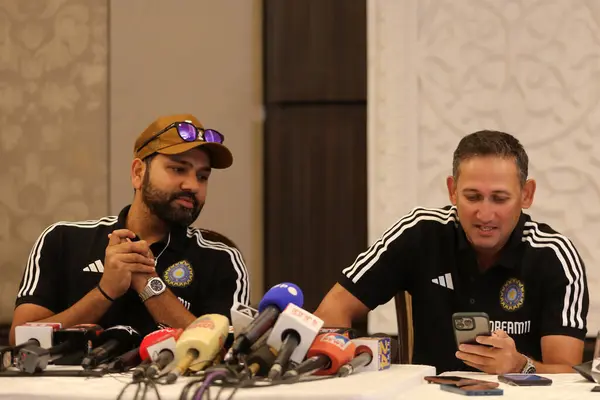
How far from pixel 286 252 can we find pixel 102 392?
201 centimetres

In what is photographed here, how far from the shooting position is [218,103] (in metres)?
3.47

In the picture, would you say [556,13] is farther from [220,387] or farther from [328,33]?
[220,387]

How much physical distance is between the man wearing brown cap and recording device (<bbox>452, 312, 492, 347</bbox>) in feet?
2.79

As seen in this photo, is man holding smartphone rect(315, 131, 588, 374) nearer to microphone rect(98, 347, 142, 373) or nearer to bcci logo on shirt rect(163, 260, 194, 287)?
bcci logo on shirt rect(163, 260, 194, 287)

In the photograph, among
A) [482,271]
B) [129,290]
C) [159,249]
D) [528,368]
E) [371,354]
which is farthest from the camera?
[159,249]

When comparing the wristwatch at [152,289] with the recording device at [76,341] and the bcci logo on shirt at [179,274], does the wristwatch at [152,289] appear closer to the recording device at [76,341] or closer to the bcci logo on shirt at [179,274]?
the bcci logo on shirt at [179,274]

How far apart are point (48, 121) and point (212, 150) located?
1.27 metres

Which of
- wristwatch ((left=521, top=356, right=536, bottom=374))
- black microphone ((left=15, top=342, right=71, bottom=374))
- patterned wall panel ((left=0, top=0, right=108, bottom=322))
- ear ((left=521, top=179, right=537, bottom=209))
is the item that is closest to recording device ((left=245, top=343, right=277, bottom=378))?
black microphone ((left=15, top=342, right=71, bottom=374))

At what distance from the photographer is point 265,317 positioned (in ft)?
5.06

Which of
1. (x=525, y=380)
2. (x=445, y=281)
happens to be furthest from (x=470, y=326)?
(x=445, y=281)

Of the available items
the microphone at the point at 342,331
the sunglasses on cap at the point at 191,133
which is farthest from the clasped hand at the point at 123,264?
the microphone at the point at 342,331

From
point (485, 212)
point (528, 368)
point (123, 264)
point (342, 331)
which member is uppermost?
point (485, 212)

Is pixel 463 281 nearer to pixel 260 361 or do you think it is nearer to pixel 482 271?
pixel 482 271

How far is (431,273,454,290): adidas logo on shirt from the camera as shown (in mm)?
2367
